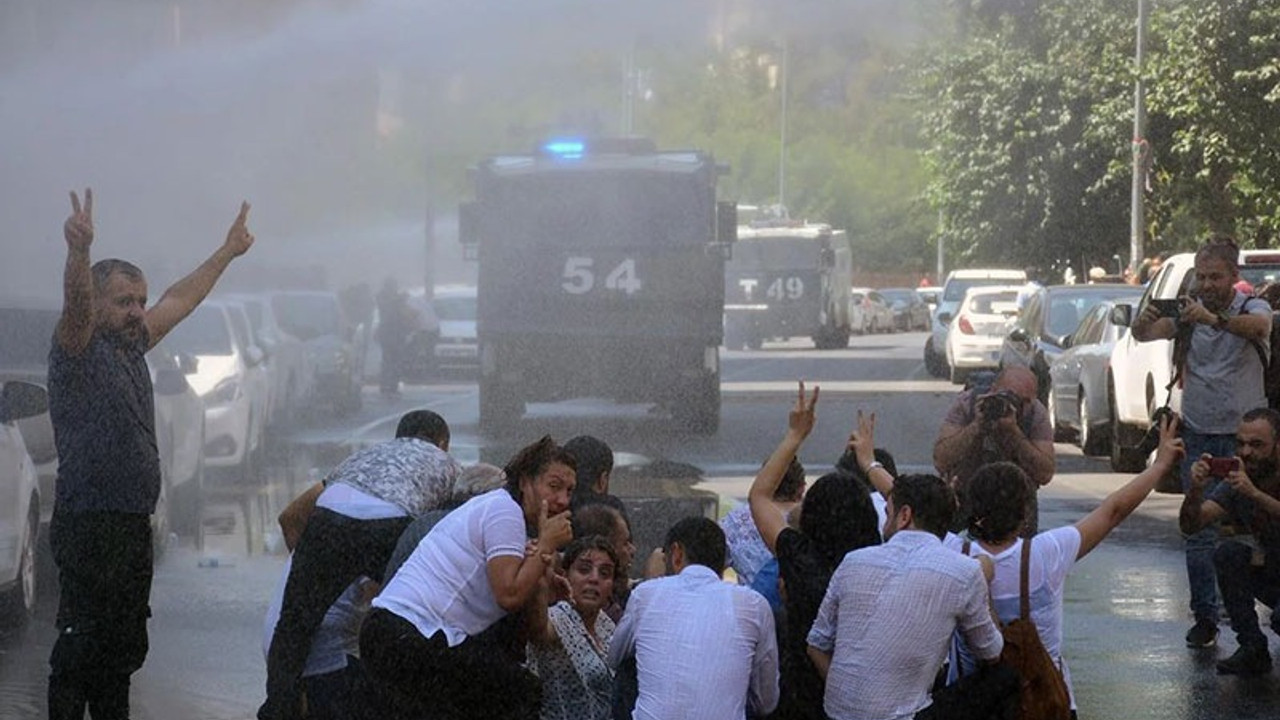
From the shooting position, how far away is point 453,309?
37.5 m

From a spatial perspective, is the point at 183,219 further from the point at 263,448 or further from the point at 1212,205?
the point at 1212,205

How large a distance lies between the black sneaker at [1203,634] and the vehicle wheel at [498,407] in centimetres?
1336

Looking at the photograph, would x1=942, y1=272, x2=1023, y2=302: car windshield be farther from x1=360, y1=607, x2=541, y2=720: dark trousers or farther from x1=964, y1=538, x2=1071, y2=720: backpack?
x1=360, y1=607, x2=541, y2=720: dark trousers

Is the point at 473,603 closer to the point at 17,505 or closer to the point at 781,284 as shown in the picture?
the point at 17,505

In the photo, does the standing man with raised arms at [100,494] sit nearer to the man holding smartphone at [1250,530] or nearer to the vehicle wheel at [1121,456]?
the man holding smartphone at [1250,530]

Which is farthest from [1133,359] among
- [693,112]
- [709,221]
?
[693,112]

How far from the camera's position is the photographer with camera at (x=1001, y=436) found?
10242 millimetres

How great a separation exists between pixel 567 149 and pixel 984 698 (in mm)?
18170

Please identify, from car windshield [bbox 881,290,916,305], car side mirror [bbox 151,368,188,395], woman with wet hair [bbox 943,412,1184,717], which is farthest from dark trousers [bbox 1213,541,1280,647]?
car windshield [bbox 881,290,916,305]

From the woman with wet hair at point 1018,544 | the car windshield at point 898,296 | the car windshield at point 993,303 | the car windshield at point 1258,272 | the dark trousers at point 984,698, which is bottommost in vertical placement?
the car windshield at point 898,296

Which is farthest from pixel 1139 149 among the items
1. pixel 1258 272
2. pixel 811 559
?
pixel 811 559

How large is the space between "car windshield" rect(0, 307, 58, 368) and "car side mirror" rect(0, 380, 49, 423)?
10.9 feet

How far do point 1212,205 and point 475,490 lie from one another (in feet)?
93.4

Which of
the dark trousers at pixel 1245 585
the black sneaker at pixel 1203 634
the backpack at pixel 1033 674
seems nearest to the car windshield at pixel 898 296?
the black sneaker at pixel 1203 634
